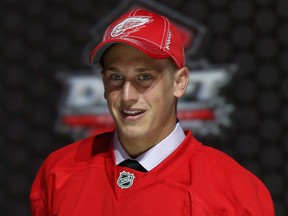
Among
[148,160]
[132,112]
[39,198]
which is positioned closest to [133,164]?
[148,160]

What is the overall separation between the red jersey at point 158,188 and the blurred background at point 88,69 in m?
1.32

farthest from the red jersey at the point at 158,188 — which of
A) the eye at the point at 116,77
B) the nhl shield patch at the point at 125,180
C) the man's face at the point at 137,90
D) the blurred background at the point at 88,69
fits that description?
the blurred background at the point at 88,69

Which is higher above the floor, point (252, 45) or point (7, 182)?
point (252, 45)

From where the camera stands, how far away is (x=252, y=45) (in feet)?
10.5

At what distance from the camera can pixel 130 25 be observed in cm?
183

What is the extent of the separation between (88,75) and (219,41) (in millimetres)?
584

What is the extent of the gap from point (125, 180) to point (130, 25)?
14.7 inches

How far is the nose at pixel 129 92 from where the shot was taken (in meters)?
1.77

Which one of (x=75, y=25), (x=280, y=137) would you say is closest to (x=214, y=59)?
(x=280, y=137)

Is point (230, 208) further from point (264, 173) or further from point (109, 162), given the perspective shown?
point (264, 173)

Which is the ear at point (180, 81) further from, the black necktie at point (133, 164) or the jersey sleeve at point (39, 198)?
the jersey sleeve at point (39, 198)

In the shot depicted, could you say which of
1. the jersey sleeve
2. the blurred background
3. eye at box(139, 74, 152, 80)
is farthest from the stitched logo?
the blurred background

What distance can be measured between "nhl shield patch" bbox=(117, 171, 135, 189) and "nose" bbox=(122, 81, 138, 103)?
197 millimetres

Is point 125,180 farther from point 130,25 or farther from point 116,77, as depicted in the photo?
point 130,25
